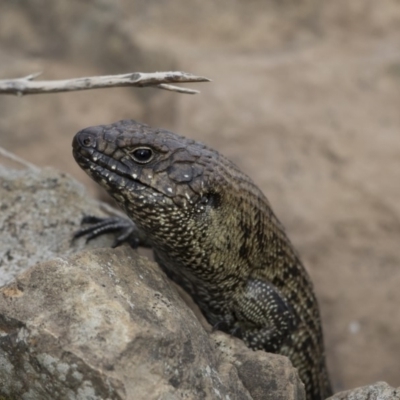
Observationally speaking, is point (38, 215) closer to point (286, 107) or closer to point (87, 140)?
point (87, 140)

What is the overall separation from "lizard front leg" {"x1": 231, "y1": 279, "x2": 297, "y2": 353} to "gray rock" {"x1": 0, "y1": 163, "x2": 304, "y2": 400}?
79cm

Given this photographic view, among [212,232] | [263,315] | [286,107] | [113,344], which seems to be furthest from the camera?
[286,107]

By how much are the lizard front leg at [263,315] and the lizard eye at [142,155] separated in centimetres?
140

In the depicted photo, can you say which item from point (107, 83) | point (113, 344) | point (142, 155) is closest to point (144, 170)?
point (142, 155)

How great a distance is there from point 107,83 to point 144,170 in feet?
2.81

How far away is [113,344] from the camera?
3.79m

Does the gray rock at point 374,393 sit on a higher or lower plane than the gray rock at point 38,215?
lower

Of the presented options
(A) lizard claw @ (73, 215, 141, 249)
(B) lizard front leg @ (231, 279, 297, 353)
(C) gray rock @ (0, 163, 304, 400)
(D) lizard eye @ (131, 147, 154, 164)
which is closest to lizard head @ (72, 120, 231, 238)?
(D) lizard eye @ (131, 147, 154, 164)

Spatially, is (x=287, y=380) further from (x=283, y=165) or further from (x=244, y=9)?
(x=244, y=9)

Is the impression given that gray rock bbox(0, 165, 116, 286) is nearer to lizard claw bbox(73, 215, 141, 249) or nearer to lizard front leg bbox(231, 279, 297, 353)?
lizard claw bbox(73, 215, 141, 249)

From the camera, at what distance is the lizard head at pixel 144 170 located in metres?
4.82

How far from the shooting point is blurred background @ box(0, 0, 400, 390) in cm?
838

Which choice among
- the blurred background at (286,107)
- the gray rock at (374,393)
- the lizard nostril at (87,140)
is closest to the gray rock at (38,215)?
the lizard nostril at (87,140)

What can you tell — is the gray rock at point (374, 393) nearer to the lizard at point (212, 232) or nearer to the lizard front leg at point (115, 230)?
the lizard at point (212, 232)
